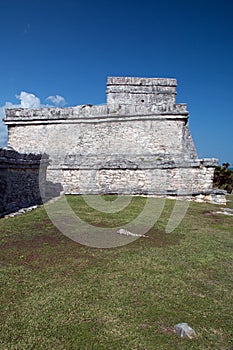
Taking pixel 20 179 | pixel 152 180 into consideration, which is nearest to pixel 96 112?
pixel 152 180

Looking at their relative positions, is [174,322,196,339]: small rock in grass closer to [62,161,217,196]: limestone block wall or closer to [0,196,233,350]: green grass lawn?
[0,196,233,350]: green grass lawn

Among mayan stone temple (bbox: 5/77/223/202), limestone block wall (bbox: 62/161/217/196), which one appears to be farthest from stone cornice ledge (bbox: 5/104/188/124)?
limestone block wall (bbox: 62/161/217/196)

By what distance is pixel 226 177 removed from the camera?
20453 mm

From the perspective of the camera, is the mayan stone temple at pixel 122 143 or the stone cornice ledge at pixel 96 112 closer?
the mayan stone temple at pixel 122 143

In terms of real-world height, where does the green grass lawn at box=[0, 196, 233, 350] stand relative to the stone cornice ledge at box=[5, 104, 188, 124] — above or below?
below

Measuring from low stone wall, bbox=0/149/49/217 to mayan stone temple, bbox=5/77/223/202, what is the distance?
4.54 ft

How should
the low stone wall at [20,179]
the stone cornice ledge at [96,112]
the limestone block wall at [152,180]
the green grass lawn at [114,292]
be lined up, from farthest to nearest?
1. the stone cornice ledge at [96,112]
2. the limestone block wall at [152,180]
3. the low stone wall at [20,179]
4. the green grass lawn at [114,292]

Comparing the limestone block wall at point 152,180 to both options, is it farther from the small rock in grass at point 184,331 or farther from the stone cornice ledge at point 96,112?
the small rock in grass at point 184,331

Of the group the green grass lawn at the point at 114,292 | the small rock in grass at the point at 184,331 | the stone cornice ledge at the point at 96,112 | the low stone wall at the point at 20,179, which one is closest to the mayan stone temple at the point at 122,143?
the stone cornice ledge at the point at 96,112

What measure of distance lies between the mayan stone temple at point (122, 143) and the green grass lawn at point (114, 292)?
19.1 feet

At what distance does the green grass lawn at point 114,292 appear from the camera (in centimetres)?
271

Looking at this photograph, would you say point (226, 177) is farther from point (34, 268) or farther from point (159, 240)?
point (34, 268)

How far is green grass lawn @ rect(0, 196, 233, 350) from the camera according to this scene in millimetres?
2711

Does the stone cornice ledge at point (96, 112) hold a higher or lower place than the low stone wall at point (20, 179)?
higher
